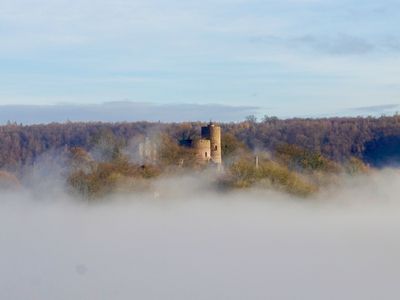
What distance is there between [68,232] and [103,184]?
345 centimetres

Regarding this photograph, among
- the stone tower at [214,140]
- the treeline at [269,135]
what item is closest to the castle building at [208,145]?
the stone tower at [214,140]

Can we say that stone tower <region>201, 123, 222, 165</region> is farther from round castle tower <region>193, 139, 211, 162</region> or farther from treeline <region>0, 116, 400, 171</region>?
treeline <region>0, 116, 400, 171</region>

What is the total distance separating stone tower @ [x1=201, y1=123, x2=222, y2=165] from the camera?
57.9 m

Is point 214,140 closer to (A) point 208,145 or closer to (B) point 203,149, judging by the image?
(A) point 208,145

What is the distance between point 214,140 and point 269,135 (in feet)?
196

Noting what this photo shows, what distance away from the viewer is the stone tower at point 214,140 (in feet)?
190

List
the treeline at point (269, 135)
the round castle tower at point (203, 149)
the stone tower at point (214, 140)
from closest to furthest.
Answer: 1. the round castle tower at point (203, 149)
2. the stone tower at point (214, 140)
3. the treeline at point (269, 135)

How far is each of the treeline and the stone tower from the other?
136 ft

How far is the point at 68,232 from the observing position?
5031 centimetres

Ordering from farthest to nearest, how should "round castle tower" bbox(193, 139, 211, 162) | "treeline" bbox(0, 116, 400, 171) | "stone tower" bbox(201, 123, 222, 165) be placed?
"treeline" bbox(0, 116, 400, 171) → "stone tower" bbox(201, 123, 222, 165) → "round castle tower" bbox(193, 139, 211, 162)

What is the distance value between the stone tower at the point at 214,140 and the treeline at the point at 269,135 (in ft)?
136

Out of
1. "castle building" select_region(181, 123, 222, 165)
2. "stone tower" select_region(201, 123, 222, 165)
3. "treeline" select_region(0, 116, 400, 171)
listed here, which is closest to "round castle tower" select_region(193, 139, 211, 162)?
"castle building" select_region(181, 123, 222, 165)

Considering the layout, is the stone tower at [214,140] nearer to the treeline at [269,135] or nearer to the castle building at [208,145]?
the castle building at [208,145]

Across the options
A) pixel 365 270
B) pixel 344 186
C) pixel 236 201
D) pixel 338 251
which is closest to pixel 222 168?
pixel 236 201
